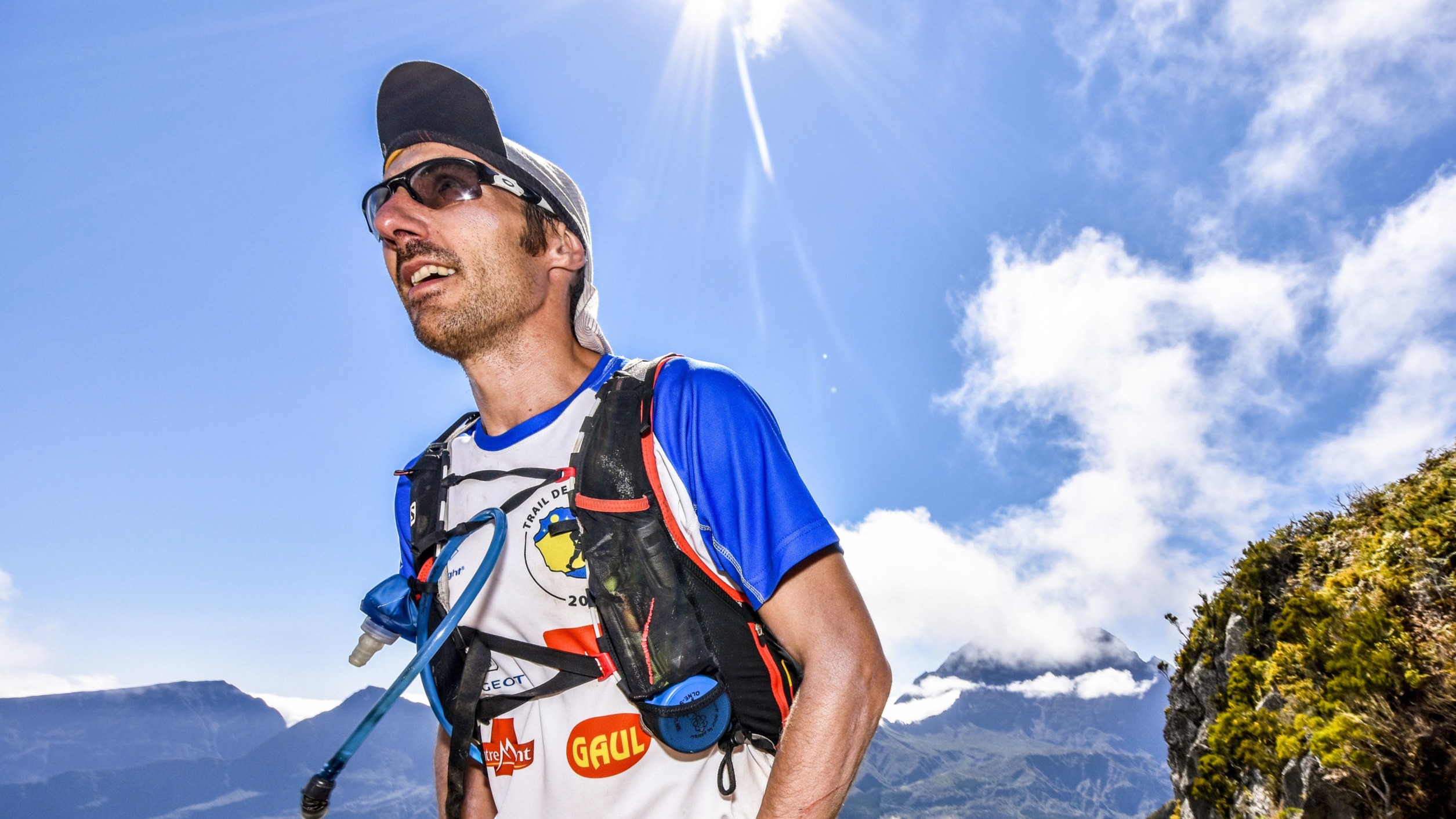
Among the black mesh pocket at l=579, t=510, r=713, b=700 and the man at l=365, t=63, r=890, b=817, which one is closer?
the man at l=365, t=63, r=890, b=817

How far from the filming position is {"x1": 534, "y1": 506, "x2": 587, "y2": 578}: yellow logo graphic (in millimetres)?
2598

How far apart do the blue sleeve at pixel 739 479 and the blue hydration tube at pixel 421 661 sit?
0.75 meters

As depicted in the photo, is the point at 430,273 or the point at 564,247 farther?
the point at 564,247

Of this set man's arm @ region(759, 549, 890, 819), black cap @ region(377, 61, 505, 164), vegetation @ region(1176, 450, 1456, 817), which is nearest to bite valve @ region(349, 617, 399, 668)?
man's arm @ region(759, 549, 890, 819)

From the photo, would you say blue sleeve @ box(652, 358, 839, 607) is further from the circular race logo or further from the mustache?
the mustache

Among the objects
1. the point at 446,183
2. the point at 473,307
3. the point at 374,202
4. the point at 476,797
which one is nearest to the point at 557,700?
the point at 476,797

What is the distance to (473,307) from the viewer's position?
9.69 ft

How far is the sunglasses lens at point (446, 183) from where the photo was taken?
3.13m

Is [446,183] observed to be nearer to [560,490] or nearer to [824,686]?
[560,490]

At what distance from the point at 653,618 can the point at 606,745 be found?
548mm

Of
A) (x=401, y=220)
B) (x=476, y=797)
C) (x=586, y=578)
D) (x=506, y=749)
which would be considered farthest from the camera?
(x=401, y=220)

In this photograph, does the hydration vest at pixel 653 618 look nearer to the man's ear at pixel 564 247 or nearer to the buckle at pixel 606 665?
the buckle at pixel 606 665

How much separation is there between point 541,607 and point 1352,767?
31.7ft

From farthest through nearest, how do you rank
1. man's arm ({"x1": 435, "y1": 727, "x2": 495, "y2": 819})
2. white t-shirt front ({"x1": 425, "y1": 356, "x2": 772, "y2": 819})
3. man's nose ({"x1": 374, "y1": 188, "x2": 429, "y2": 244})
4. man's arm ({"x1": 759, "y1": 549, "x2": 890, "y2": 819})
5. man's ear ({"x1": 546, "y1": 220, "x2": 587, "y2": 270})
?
→ man's ear ({"x1": 546, "y1": 220, "x2": 587, "y2": 270}) → man's nose ({"x1": 374, "y1": 188, "x2": 429, "y2": 244}) → man's arm ({"x1": 435, "y1": 727, "x2": 495, "y2": 819}) → white t-shirt front ({"x1": 425, "y1": 356, "x2": 772, "y2": 819}) → man's arm ({"x1": 759, "y1": 549, "x2": 890, "y2": 819})
